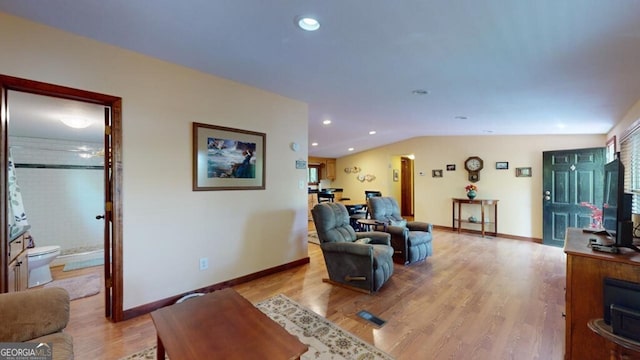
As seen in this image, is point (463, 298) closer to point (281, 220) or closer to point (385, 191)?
point (281, 220)

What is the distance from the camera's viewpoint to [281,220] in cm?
370

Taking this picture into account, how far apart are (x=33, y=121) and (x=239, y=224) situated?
9.46 feet

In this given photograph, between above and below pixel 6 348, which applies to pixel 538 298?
below

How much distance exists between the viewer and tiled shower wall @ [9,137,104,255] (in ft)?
13.0

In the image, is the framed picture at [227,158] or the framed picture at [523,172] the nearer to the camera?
the framed picture at [227,158]

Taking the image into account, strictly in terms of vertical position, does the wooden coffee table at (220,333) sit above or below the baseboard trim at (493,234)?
above

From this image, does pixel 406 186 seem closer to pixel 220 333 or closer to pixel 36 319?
pixel 220 333

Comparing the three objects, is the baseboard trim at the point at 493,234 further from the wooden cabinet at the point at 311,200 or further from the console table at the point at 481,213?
the wooden cabinet at the point at 311,200

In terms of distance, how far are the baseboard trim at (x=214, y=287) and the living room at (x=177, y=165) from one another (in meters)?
0.04

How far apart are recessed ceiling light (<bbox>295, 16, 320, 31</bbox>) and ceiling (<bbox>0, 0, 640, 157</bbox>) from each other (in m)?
0.05

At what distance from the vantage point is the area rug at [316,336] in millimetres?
1930

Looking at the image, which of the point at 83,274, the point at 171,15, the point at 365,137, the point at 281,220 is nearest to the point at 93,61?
the point at 171,15

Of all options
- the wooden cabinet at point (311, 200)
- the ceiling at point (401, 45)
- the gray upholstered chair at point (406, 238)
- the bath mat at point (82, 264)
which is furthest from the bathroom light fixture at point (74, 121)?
the wooden cabinet at point (311, 200)

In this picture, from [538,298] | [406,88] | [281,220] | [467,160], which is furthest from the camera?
[467,160]
